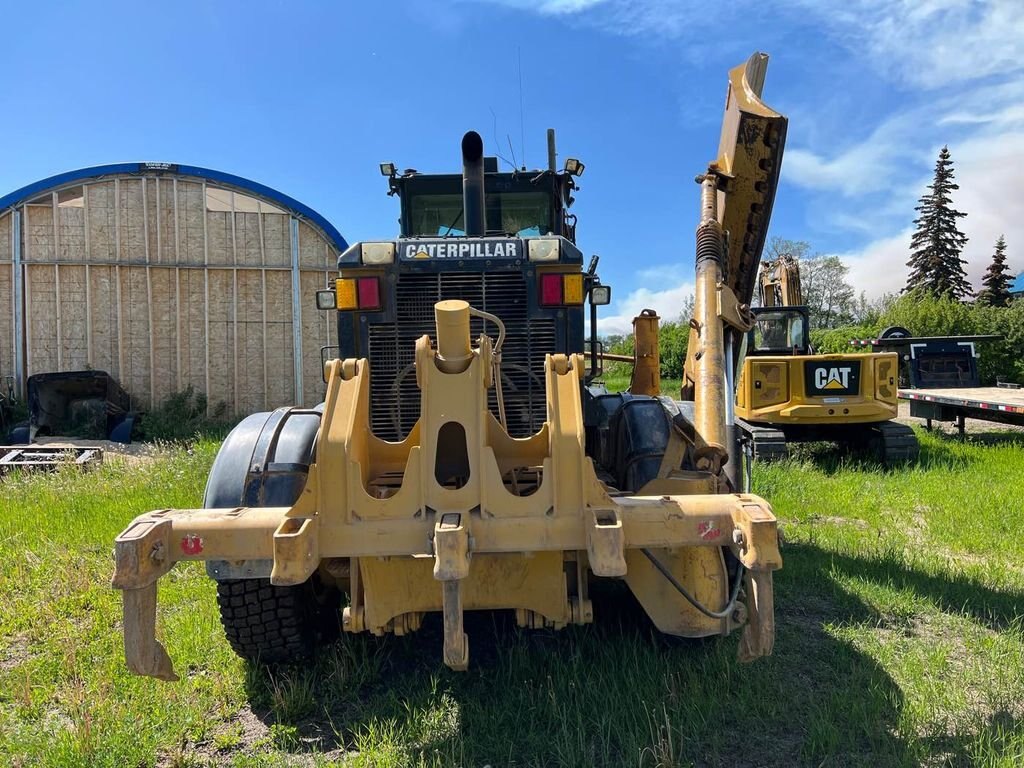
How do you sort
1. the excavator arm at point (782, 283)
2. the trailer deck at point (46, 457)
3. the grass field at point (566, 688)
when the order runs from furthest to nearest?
1. the excavator arm at point (782, 283)
2. the trailer deck at point (46, 457)
3. the grass field at point (566, 688)

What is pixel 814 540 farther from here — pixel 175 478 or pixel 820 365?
pixel 175 478

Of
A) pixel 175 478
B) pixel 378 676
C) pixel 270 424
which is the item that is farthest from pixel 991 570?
pixel 175 478

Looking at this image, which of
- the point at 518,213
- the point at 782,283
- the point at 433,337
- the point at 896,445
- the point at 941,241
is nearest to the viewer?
the point at 433,337

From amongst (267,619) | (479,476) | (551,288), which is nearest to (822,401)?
(551,288)

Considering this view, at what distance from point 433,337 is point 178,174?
44.9ft

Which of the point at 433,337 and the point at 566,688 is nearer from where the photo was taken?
the point at 566,688

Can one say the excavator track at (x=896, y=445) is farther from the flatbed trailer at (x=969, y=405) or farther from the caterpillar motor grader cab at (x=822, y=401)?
the flatbed trailer at (x=969, y=405)

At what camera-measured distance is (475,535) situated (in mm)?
2504

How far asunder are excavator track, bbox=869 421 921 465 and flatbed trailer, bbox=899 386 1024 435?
1.76m

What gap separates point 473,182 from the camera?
4.07m

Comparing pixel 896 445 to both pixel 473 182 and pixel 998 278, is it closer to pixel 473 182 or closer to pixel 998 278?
pixel 473 182

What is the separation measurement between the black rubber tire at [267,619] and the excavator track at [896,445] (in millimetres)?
8282

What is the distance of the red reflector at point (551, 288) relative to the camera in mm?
3871

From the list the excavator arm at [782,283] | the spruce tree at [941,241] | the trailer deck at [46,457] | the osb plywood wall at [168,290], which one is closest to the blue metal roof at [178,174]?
the osb plywood wall at [168,290]
